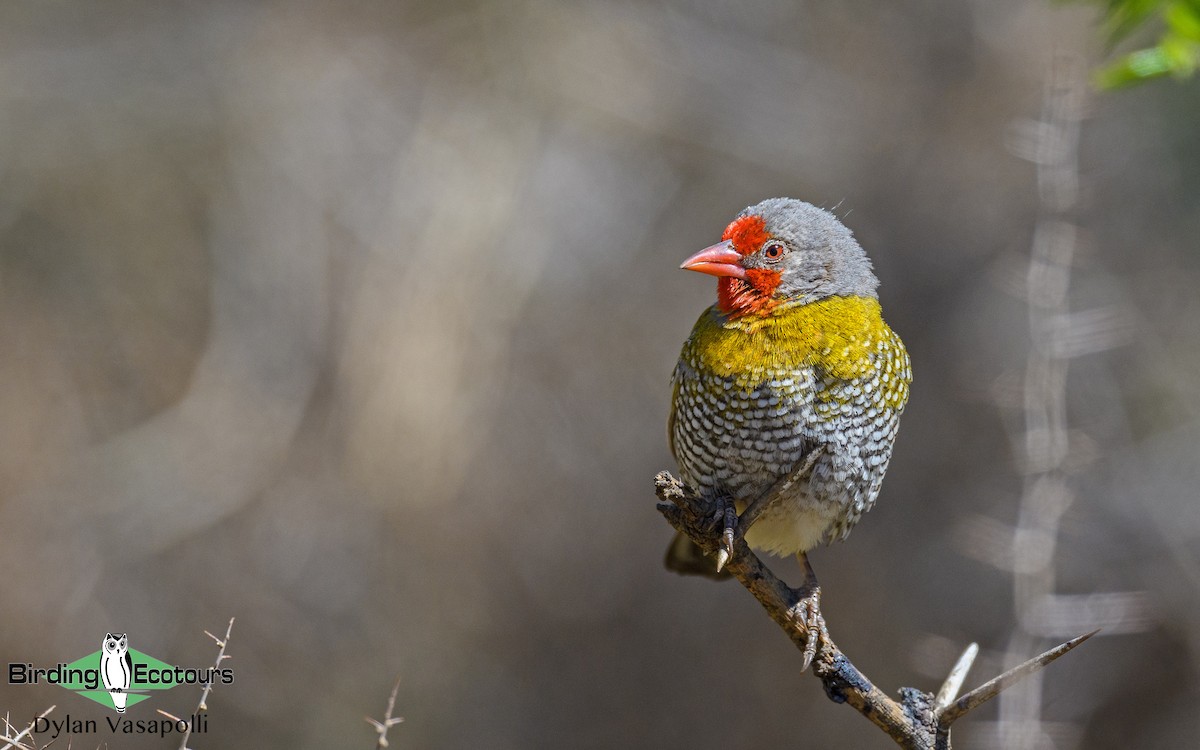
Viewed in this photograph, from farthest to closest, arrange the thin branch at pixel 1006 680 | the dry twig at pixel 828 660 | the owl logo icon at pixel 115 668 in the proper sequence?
1. the owl logo icon at pixel 115 668
2. the dry twig at pixel 828 660
3. the thin branch at pixel 1006 680

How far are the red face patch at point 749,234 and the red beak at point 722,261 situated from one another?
2 centimetres

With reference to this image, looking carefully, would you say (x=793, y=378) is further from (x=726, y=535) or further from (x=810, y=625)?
(x=810, y=625)

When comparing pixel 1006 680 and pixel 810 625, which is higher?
pixel 810 625

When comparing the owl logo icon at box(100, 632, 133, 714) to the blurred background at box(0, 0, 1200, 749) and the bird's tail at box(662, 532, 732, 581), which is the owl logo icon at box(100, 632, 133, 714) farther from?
the blurred background at box(0, 0, 1200, 749)

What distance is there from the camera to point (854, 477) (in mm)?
3182

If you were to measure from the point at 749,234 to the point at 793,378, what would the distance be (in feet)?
1.53

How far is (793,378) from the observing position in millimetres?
3074

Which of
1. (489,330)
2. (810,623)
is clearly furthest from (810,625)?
(489,330)

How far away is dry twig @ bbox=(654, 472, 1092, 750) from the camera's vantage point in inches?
97.2

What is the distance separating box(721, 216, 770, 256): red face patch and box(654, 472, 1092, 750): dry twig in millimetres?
784

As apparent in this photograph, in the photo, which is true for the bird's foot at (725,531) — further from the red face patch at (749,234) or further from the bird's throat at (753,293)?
the red face patch at (749,234)

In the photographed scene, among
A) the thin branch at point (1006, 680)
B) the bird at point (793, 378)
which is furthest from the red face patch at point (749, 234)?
the thin branch at point (1006, 680)

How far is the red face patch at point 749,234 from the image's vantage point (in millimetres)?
3230

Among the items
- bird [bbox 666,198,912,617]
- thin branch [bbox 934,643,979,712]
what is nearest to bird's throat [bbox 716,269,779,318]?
bird [bbox 666,198,912,617]
